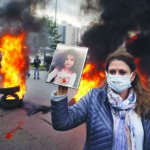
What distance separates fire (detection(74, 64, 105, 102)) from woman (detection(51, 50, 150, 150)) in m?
6.73

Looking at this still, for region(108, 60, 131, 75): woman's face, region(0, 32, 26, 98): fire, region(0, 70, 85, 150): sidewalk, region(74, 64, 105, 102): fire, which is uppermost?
region(108, 60, 131, 75): woman's face

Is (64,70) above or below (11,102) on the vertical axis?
above

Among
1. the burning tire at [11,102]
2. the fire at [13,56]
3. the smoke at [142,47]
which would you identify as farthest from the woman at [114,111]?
the smoke at [142,47]

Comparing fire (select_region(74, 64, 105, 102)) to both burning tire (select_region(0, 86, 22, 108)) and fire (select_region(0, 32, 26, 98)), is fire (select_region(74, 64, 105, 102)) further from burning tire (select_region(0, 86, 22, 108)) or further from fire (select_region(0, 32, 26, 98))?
fire (select_region(0, 32, 26, 98))

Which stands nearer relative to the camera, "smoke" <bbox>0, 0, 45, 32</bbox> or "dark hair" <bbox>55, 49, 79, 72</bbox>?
"dark hair" <bbox>55, 49, 79, 72</bbox>

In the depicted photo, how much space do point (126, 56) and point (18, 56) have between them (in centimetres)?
911

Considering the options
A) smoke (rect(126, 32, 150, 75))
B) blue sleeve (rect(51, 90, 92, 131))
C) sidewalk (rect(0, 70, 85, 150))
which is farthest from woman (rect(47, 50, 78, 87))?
smoke (rect(126, 32, 150, 75))

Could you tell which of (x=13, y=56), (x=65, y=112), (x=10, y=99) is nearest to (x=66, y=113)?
(x=65, y=112)

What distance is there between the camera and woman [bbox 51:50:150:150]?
6.99ft

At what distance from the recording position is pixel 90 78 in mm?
11148

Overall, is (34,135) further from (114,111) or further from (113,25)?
(113,25)

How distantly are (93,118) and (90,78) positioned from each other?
29.4ft

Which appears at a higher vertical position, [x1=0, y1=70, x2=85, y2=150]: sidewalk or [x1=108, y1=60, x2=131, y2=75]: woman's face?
[x1=108, y1=60, x2=131, y2=75]: woman's face

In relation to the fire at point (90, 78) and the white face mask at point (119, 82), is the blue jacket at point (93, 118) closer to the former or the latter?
the white face mask at point (119, 82)
